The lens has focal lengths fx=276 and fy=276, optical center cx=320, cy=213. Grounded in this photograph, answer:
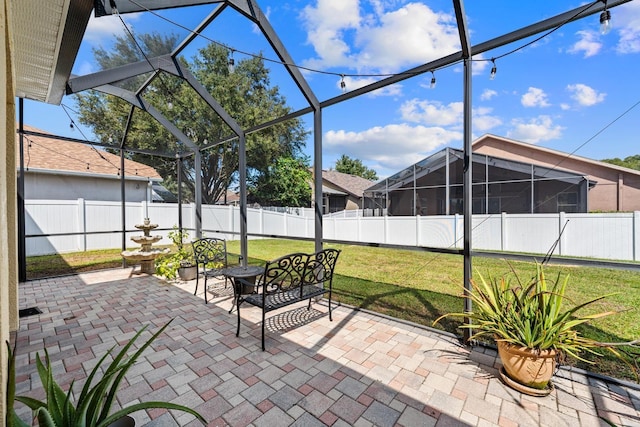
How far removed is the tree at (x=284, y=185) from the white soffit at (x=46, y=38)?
14301 millimetres

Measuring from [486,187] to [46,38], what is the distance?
1281cm

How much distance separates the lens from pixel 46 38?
2.84 metres

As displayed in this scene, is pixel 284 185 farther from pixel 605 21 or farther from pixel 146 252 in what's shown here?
pixel 605 21

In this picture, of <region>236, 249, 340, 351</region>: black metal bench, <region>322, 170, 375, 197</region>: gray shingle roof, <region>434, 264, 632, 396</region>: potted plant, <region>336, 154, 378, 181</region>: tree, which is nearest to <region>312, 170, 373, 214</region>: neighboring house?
<region>322, 170, 375, 197</region>: gray shingle roof

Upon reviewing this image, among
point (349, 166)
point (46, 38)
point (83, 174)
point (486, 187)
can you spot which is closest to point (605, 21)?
point (46, 38)

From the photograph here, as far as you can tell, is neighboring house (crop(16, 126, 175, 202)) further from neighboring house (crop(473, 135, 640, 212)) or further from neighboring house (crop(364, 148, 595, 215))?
neighboring house (crop(473, 135, 640, 212))

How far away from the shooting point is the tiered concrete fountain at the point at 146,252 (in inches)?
237

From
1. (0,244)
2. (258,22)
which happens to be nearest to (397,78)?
(258,22)

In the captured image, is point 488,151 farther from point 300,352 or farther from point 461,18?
point 300,352

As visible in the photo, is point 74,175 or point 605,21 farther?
point 74,175

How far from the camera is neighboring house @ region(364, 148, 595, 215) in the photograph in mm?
10375

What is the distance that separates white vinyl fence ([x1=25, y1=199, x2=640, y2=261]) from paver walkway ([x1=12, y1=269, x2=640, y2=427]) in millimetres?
2369

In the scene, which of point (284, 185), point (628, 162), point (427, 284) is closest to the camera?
point (427, 284)

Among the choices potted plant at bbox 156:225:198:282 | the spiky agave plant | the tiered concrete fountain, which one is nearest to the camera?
the spiky agave plant
